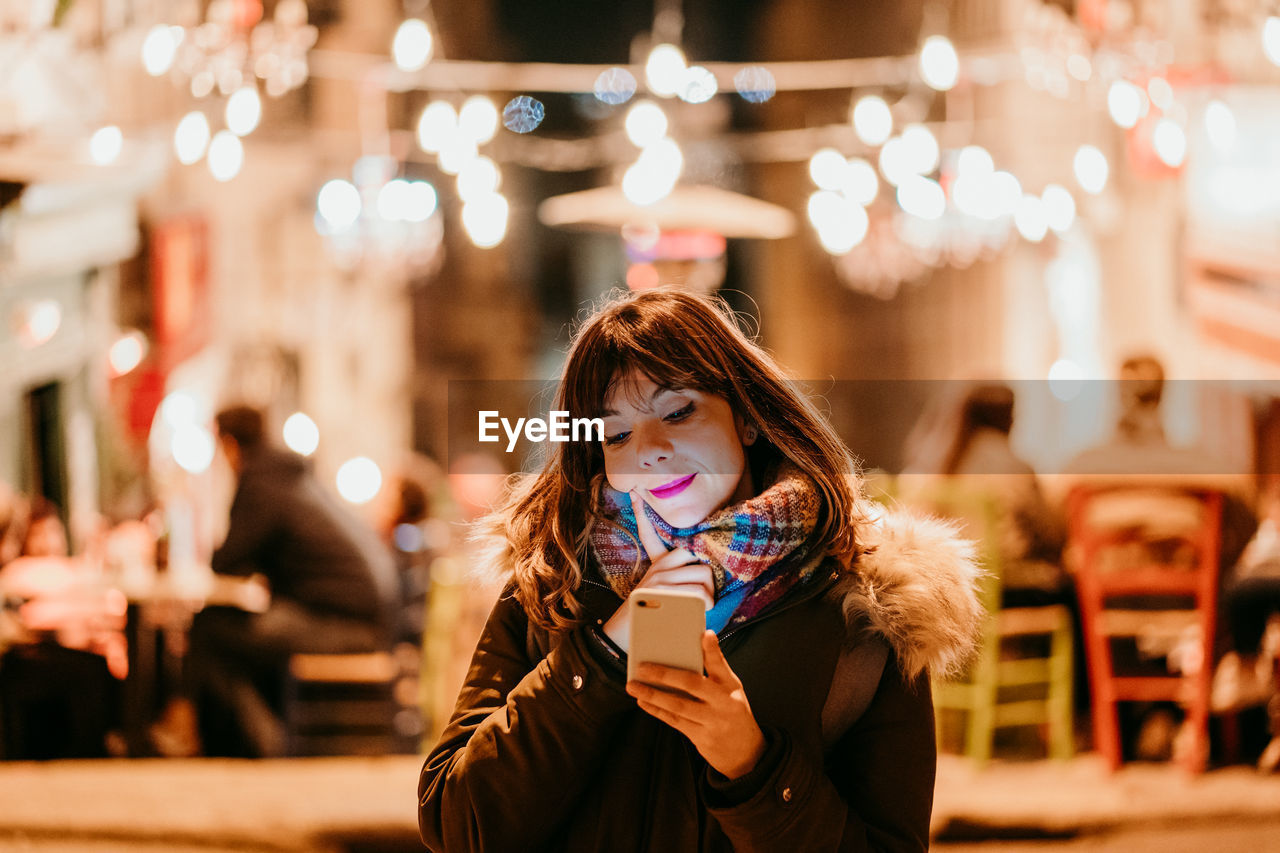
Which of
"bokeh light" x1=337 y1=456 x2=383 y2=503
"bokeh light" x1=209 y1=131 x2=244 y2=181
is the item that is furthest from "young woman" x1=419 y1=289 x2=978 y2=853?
"bokeh light" x1=337 y1=456 x2=383 y2=503

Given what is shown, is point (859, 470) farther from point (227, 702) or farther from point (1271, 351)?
point (1271, 351)

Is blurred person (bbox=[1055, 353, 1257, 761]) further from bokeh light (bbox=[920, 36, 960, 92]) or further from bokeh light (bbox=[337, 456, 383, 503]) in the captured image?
bokeh light (bbox=[337, 456, 383, 503])

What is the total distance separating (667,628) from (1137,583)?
3.60m

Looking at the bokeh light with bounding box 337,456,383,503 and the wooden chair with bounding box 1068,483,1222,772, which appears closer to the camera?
the wooden chair with bounding box 1068,483,1222,772

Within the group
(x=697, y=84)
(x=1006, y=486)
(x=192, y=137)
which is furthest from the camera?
(x=697, y=84)

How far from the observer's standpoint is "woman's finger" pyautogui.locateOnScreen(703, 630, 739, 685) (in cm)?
105

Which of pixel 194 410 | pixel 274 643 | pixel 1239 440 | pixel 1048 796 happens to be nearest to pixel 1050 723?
pixel 1048 796

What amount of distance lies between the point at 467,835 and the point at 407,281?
814cm

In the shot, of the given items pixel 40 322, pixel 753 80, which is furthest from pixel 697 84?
pixel 40 322

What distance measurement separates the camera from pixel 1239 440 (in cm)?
542

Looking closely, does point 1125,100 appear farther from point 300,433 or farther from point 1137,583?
point 300,433

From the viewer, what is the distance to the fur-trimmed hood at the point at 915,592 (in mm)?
1190

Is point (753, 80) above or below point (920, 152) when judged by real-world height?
above

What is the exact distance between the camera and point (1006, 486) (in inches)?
164
